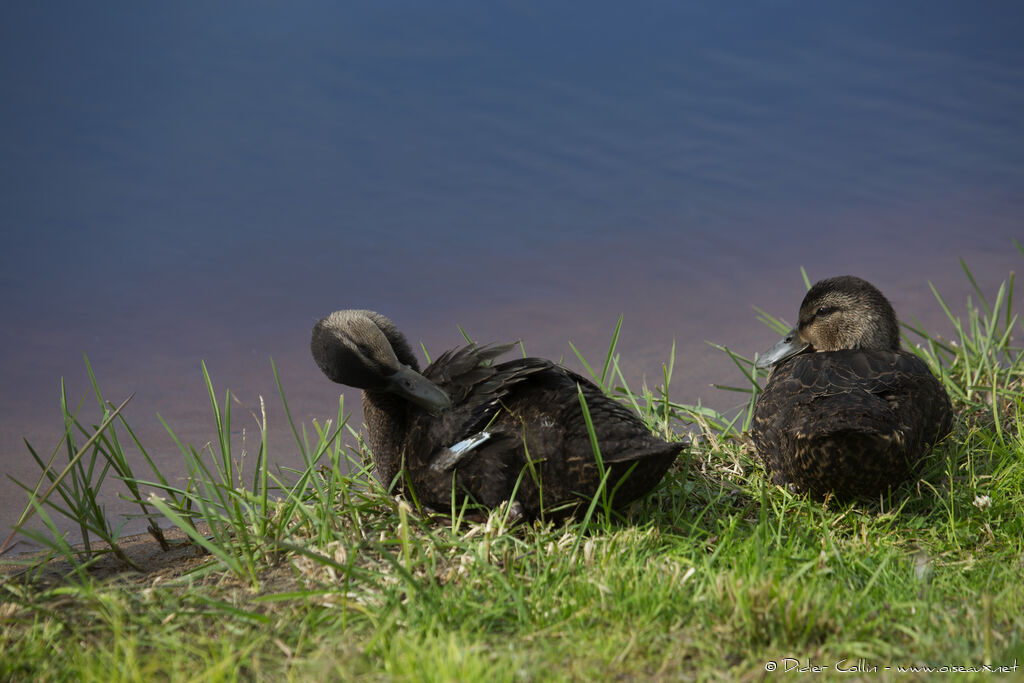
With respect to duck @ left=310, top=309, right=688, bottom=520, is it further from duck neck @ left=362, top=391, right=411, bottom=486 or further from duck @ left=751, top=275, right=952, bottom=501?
duck @ left=751, top=275, right=952, bottom=501

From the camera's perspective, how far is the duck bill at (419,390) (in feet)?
11.6

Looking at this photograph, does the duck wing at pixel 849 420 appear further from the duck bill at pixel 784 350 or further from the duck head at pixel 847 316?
the duck bill at pixel 784 350

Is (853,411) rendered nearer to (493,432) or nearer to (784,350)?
(784,350)

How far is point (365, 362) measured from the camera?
11.5ft

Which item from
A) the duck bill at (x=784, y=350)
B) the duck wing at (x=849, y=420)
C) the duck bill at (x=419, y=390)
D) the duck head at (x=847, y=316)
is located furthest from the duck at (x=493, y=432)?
the duck head at (x=847, y=316)

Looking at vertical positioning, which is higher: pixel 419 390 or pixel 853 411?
pixel 419 390

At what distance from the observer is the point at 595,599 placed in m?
2.84

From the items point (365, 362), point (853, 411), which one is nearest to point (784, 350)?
point (853, 411)

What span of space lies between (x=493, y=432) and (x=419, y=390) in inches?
14.5

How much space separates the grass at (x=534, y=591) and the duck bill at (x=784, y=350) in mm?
805

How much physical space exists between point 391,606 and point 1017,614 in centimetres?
205

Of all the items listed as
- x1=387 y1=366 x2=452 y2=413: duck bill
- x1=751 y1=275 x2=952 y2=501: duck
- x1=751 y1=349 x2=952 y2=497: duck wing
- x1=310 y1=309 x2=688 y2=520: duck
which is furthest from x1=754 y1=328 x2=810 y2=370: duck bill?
x1=387 y1=366 x2=452 y2=413: duck bill

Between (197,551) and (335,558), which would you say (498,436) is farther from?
(197,551)

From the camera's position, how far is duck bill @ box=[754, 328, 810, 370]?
4680mm
